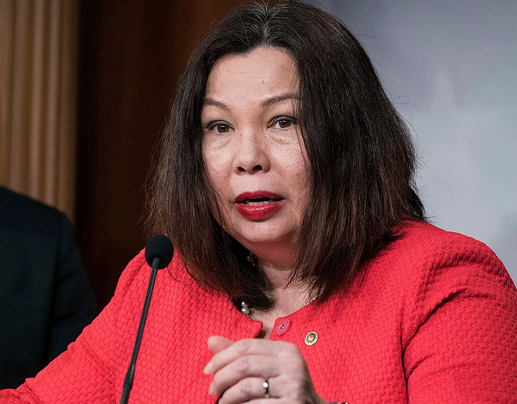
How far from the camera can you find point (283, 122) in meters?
1.44

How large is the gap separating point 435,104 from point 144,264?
130 centimetres

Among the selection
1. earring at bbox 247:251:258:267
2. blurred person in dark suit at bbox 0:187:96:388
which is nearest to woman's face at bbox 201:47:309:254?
earring at bbox 247:251:258:267

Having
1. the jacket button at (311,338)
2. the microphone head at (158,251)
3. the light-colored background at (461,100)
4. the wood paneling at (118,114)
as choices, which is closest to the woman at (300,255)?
the jacket button at (311,338)

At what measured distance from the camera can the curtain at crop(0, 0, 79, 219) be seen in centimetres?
325

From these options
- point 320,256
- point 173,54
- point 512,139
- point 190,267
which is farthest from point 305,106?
point 173,54

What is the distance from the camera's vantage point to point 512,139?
231 cm

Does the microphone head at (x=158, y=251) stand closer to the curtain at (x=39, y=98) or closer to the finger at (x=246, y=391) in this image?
the finger at (x=246, y=391)

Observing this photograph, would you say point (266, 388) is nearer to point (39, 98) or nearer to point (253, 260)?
point (253, 260)

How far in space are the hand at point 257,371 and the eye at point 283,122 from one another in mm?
533

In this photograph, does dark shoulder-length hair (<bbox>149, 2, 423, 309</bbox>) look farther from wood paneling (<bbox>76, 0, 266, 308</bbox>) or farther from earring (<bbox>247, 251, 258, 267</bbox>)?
wood paneling (<bbox>76, 0, 266, 308</bbox>)

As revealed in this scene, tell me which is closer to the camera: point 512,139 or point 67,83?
point 512,139

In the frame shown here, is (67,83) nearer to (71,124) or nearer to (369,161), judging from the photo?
(71,124)

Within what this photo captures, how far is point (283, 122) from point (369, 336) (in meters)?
0.47

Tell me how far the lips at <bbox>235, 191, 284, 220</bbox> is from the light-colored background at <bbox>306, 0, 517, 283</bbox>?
3.54 feet
